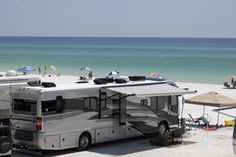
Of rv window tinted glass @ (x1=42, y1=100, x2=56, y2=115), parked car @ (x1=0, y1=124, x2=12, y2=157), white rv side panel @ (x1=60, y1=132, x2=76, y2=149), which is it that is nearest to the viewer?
parked car @ (x1=0, y1=124, x2=12, y2=157)

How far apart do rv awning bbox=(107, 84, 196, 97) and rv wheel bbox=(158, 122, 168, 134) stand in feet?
4.26

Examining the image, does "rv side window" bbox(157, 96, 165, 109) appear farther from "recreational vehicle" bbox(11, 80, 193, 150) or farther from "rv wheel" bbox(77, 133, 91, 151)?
"rv wheel" bbox(77, 133, 91, 151)

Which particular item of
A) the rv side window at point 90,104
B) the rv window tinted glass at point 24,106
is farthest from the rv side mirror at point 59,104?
the rv side window at point 90,104

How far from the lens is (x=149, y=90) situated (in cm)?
1712

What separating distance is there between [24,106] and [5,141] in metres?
1.52

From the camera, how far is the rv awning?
16487mm

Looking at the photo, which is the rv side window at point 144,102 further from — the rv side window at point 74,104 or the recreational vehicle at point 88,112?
the rv side window at point 74,104

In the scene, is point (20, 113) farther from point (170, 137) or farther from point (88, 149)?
point (170, 137)

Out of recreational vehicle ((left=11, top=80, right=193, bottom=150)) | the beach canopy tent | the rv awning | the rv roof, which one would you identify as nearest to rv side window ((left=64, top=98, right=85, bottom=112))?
recreational vehicle ((left=11, top=80, right=193, bottom=150))

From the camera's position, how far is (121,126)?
56.6 ft

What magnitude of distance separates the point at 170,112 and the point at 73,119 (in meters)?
4.25

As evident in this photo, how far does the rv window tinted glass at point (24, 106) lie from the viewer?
1510cm

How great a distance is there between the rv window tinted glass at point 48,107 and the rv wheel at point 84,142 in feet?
4.66

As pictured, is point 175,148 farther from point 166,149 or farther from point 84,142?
point 84,142
